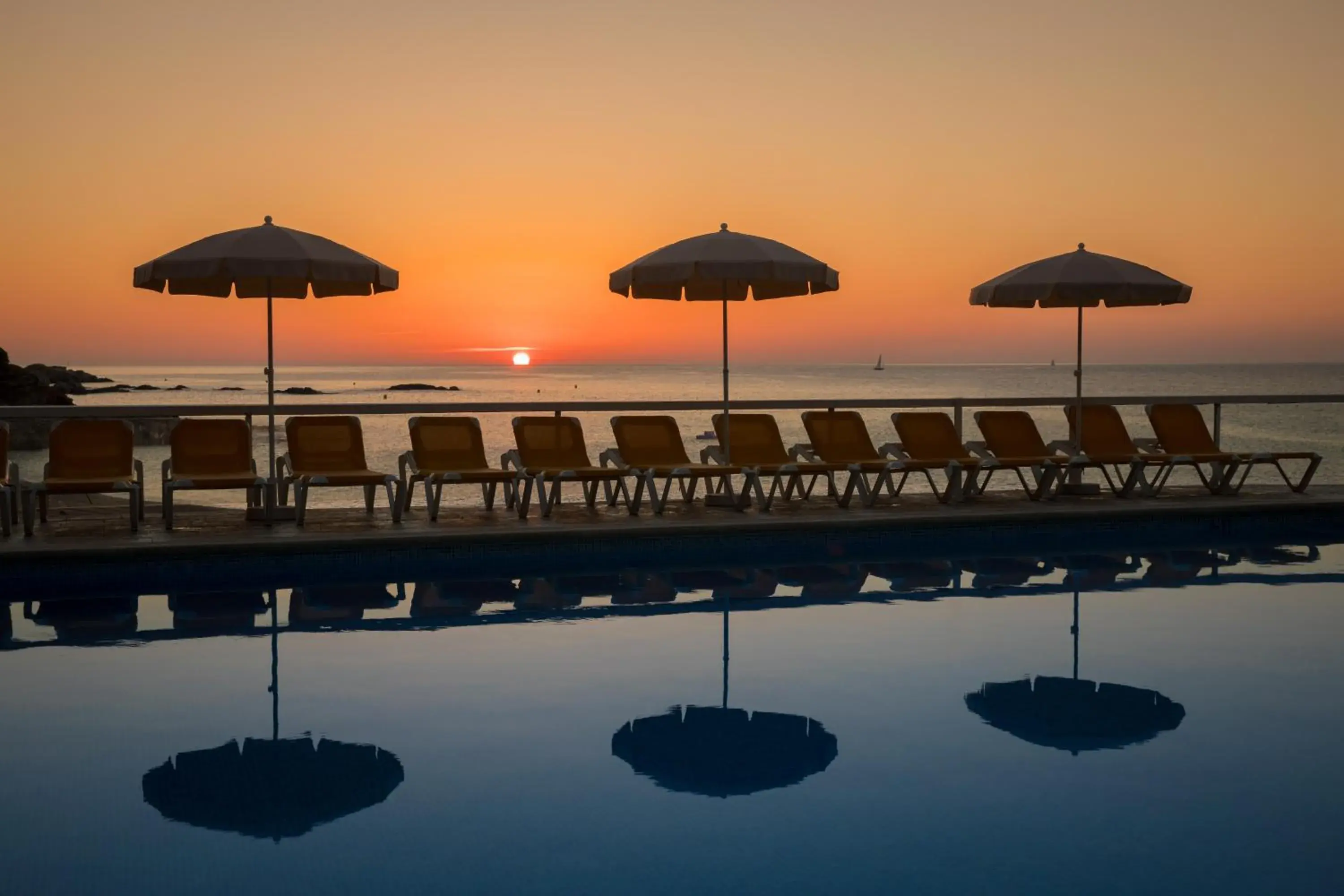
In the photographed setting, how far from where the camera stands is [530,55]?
42.6ft

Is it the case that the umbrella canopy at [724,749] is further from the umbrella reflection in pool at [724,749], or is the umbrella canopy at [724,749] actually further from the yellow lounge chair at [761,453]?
the yellow lounge chair at [761,453]

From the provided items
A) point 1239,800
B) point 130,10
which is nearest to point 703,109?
point 130,10

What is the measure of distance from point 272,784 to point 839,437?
19.8ft

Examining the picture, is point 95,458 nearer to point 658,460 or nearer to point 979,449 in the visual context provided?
point 658,460

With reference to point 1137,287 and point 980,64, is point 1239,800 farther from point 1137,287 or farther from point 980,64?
point 980,64

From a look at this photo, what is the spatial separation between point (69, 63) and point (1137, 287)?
10016 mm

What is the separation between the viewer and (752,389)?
232ft

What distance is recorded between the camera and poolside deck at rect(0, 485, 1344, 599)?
6.78 metres

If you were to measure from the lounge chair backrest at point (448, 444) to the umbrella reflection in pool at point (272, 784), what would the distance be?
159 inches

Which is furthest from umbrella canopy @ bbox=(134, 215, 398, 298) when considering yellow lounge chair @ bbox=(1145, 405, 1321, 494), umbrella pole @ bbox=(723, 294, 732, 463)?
yellow lounge chair @ bbox=(1145, 405, 1321, 494)

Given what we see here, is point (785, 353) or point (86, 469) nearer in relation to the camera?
point (86, 469)

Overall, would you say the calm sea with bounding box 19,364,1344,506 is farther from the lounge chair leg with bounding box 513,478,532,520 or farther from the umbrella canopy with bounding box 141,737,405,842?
the umbrella canopy with bounding box 141,737,405,842

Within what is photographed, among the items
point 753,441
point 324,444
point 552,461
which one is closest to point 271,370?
point 324,444

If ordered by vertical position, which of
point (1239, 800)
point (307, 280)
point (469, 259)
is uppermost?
point (469, 259)
